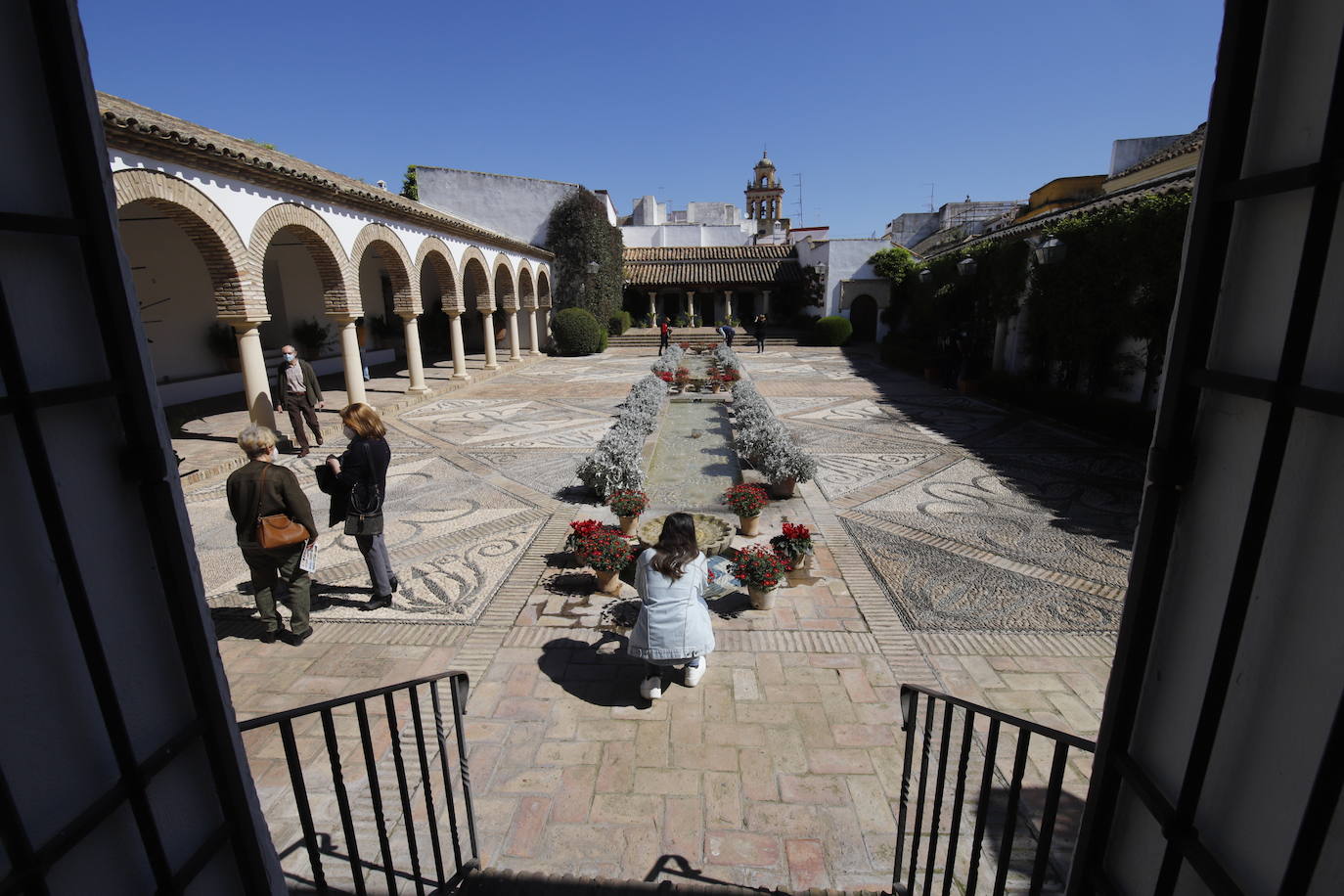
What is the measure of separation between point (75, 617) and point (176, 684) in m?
0.32

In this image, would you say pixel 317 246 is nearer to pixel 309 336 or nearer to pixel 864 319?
pixel 309 336

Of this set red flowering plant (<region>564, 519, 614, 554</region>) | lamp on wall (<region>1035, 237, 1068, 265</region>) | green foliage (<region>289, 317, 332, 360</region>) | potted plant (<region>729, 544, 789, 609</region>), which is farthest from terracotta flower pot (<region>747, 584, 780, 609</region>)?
green foliage (<region>289, 317, 332, 360</region>)

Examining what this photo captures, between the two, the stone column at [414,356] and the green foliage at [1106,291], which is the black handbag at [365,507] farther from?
the green foliage at [1106,291]

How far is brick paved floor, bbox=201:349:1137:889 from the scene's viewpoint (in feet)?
9.80

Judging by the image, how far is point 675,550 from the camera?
380 centimetres

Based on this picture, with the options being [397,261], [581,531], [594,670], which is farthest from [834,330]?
[594,670]

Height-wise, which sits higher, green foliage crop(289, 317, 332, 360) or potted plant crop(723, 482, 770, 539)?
green foliage crop(289, 317, 332, 360)

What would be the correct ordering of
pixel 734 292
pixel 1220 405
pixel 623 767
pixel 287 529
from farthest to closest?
1. pixel 734 292
2. pixel 287 529
3. pixel 623 767
4. pixel 1220 405

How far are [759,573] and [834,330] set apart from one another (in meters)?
25.2

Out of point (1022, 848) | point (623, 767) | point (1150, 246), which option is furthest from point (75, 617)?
point (1150, 246)

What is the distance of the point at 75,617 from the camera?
1180mm

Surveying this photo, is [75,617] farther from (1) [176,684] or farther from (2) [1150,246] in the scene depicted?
(2) [1150,246]

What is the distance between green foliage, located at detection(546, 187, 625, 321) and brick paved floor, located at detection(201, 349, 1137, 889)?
69.2 feet

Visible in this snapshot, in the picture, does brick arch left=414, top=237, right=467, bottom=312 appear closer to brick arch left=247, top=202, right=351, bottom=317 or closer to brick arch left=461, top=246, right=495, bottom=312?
brick arch left=461, top=246, right=495, bottom=312
